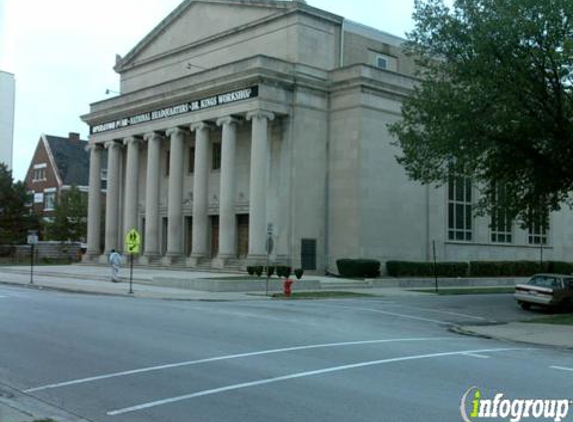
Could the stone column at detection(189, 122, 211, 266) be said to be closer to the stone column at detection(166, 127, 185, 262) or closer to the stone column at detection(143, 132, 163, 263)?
the stone column at detection(166, 127, 185, 262)

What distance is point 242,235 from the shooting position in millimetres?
46406

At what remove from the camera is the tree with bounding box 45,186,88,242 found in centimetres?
6672

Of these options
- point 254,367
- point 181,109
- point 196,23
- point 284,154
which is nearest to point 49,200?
point 196,23

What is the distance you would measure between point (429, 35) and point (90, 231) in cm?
3607

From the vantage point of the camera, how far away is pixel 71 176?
84188mm

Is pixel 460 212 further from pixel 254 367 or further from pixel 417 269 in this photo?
pixel 254 367

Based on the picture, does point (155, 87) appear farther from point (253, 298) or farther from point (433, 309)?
point (433, 309)

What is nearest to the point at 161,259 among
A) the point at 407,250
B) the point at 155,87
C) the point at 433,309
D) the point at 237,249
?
the point at 237,249

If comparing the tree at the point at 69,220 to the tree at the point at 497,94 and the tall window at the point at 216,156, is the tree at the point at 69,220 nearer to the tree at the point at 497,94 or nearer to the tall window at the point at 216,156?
the tall window at the point at 216,156

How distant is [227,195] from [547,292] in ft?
73.6

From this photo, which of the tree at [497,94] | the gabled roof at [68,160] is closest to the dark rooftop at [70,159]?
the gabled roof at [68,160]

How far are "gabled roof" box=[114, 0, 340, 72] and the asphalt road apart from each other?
1207 inches

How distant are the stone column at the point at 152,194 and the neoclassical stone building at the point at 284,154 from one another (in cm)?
10

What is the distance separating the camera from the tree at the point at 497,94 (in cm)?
2334
